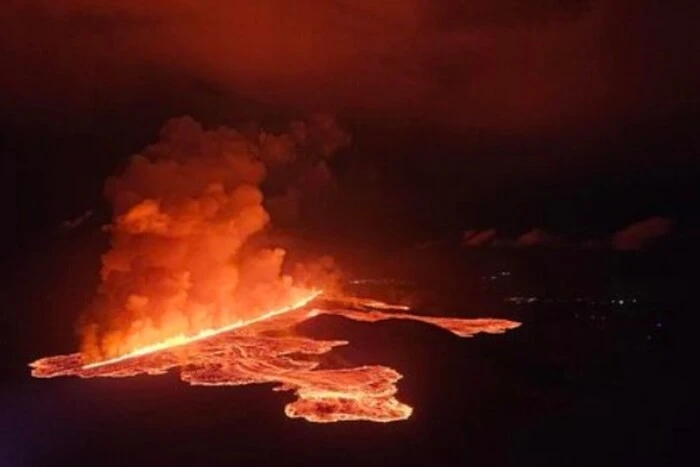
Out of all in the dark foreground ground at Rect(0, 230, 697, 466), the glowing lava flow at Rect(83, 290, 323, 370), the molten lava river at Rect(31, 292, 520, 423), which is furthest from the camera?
the glowing lava flow at Rect(83, 290, 323, 370)

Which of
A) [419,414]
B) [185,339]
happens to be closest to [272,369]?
[419,414]

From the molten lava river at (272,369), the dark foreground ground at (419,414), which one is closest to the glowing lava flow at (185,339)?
the molten lava river at (272,369)

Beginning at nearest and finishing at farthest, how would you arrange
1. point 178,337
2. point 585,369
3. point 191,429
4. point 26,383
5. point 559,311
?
point 191,429 → point 26,383 → point 585,369 → point 178,337 → point 559,311

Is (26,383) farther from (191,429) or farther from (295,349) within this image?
(295,349)

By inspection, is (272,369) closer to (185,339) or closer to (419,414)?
(419,414)

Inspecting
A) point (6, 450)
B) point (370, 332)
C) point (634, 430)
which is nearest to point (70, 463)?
point (6, 450)

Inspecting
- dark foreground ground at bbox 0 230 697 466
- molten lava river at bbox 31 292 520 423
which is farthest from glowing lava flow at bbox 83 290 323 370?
dark foreground ground at bbox 0 230 697 466

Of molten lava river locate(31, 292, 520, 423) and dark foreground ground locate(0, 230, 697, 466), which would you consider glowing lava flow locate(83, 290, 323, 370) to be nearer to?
molten lava river locate(31, 292, 520, 423)
